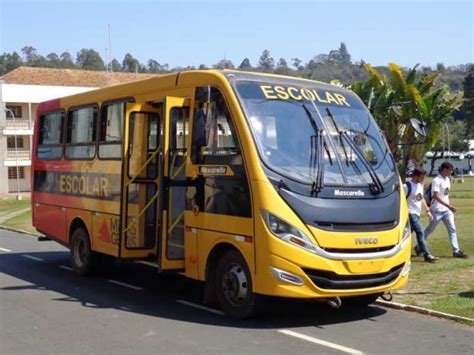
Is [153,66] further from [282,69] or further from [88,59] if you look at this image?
[282,69]

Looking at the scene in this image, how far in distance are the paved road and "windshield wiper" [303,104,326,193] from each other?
1628 millimetres

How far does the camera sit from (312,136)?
26.4 ft

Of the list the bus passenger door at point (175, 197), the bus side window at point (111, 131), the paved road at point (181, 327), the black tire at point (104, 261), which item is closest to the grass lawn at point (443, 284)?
the paved road at point (181, 327)

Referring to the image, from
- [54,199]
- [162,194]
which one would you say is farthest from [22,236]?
[162,194]

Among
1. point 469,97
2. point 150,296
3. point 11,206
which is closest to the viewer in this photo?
point 150,296

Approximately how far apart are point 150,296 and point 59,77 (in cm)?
6068

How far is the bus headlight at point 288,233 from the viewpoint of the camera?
7324mm

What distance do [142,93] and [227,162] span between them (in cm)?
261

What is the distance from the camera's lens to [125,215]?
9891 millimetres

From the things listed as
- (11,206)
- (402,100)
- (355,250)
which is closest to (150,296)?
(355,250)

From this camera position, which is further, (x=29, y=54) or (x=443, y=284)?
(x=29, y=54)

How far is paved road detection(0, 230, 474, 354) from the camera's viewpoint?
6.81 meters

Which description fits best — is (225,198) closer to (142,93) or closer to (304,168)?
(304,168)

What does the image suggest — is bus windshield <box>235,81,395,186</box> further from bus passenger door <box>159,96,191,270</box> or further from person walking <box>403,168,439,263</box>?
person walking <box>403,168,439,263</box>
